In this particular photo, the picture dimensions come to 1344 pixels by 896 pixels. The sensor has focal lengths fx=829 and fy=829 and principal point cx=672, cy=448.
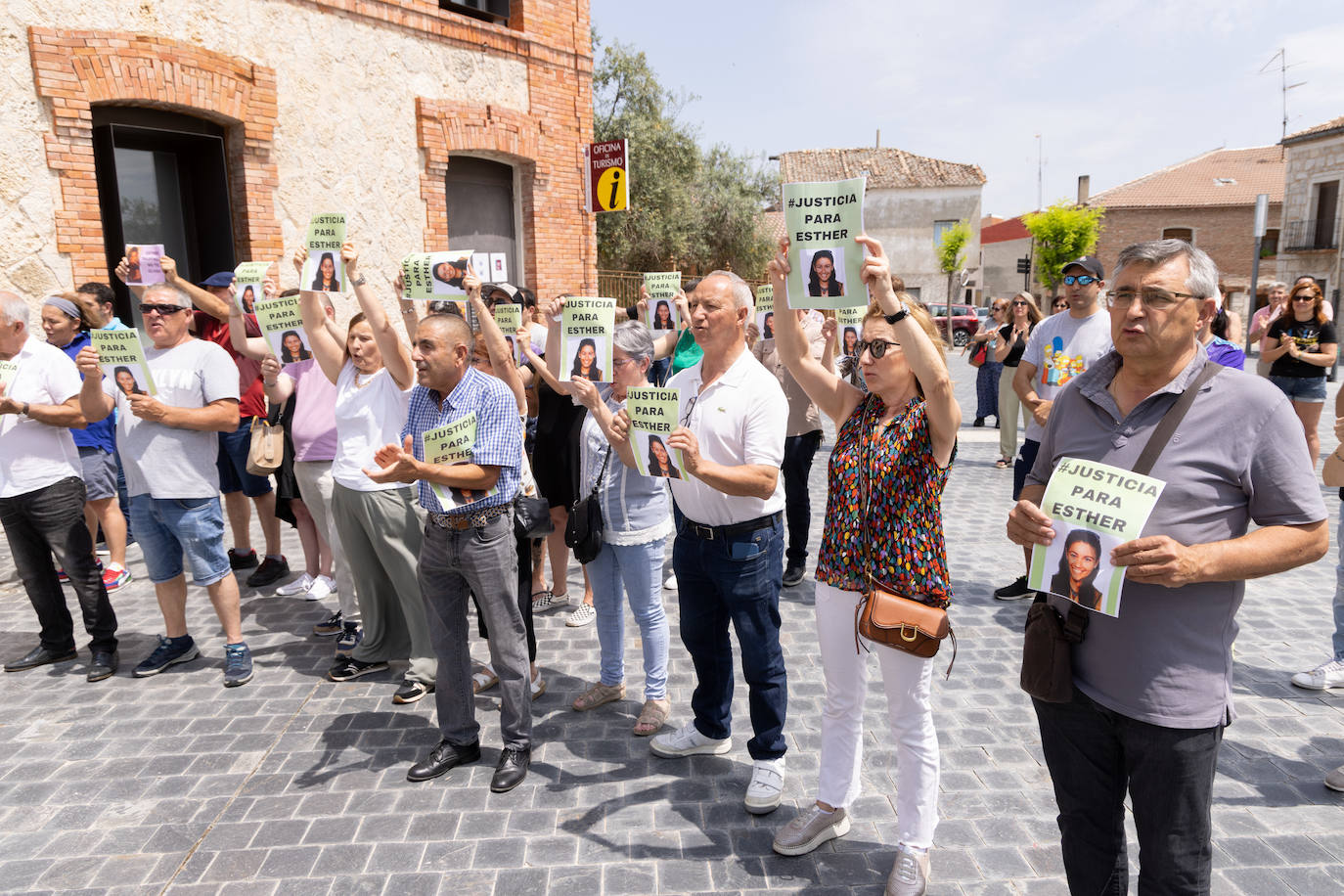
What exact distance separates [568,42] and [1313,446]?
436 inches

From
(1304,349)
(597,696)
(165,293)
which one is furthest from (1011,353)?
(165,293)

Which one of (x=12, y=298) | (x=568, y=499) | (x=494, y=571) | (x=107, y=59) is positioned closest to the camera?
(x=494, y=571)

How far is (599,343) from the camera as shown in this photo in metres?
4.27

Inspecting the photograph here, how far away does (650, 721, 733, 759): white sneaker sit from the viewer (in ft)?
12.8

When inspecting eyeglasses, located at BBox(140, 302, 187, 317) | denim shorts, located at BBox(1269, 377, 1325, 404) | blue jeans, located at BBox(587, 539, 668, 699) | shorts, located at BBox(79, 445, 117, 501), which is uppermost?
eyeglasses, located at BBox(140, 302, 187, 317)

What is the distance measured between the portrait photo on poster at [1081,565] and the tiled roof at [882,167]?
47.9 metres

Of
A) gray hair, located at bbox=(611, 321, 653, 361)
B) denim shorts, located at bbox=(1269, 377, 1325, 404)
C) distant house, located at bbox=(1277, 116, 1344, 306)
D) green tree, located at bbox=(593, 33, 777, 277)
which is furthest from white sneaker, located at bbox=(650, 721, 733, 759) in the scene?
distant house, located at bbox=(1277, 116, 1344, 306)

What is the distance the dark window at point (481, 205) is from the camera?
1201 centimetres

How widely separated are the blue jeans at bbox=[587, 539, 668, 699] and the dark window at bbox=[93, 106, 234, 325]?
7590mm

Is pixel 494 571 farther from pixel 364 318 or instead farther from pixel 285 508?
pixel 285 508

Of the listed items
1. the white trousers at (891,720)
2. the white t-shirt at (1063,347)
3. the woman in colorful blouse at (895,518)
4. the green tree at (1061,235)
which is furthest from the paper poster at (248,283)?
the green tree at (1061,235)

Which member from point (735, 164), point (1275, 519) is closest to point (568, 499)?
point (1275, 519)

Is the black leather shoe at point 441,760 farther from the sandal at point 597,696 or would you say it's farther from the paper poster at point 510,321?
the paper poster at point 510,321

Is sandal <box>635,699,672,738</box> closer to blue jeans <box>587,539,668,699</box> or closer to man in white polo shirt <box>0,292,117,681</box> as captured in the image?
blue jeans <box>587,539,668,699</box>
